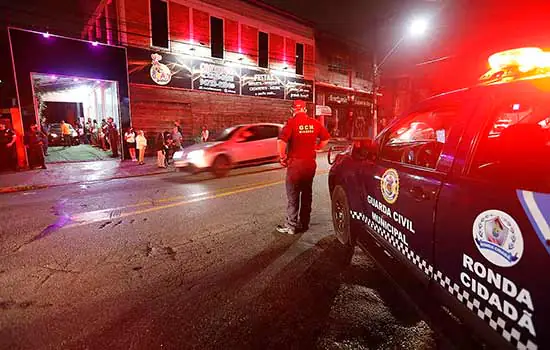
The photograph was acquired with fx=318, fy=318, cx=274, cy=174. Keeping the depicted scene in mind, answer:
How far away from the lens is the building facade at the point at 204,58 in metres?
15.7

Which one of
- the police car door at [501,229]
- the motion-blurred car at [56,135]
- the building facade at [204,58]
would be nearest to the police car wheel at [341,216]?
the police car door at [501,229]

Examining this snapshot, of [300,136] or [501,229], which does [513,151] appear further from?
[300,136]

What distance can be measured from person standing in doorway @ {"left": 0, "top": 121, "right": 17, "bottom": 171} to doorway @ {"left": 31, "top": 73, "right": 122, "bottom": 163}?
1656 millimetres

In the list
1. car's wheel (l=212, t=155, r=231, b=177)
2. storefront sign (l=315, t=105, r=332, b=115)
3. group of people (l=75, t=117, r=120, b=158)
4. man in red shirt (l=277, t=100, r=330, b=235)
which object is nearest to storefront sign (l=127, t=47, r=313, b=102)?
storefront sign (l=315, t=105, r=332, b=115)

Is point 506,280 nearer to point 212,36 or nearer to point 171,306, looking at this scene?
point 171,306

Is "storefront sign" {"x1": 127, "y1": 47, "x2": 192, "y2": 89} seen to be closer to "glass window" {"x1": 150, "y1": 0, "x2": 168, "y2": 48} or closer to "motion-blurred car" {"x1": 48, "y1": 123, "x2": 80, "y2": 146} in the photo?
"glass window" {"x1": 150, "y1": 0, "x2": 168, "y2": 48}

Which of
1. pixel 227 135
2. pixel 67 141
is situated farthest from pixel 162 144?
pixel 67 141

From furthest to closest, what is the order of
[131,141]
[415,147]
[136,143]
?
[131,141]
[136,143]
[415,147]

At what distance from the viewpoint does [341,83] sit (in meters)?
28.5

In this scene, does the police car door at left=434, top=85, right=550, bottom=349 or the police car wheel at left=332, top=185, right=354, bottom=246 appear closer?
the police car door at left=434, top=85, right=550, bottom=349

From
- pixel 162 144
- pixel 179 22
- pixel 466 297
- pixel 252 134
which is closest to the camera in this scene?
pixel 466 297

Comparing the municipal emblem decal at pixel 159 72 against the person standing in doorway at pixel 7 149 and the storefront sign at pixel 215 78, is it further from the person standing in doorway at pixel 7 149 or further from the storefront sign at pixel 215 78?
the person standing in doorway at pixel 7 149

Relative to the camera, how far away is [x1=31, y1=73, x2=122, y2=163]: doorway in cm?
1566

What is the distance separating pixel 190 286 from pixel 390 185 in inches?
83.4
